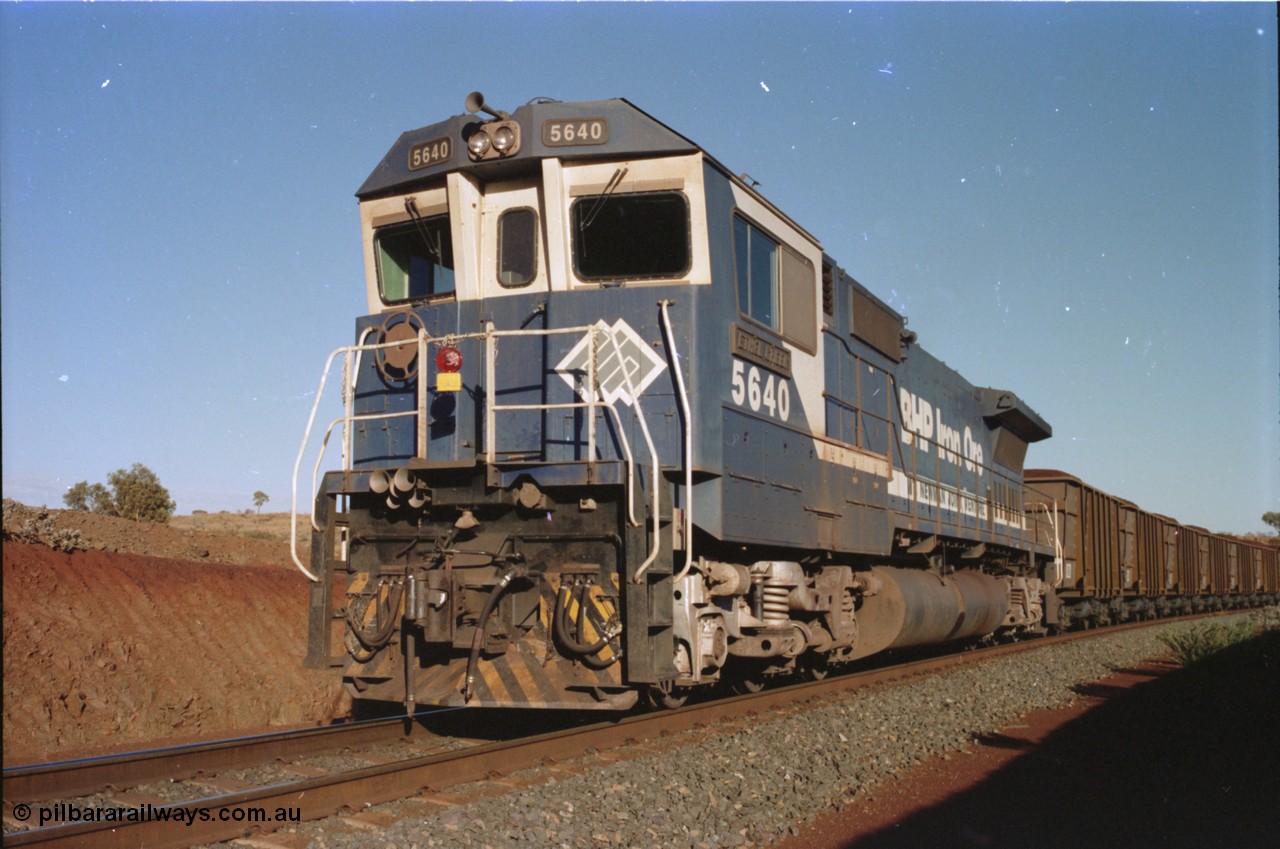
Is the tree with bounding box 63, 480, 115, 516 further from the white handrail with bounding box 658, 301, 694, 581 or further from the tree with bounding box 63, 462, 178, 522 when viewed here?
the white handrail with bounding box 658, 301, 694, 581

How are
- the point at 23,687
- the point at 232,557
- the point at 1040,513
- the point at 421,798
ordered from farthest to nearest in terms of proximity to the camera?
the point at 1040,513, the point at 232,557, the point at 23,687, the point at 421,798

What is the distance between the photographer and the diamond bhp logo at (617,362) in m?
7.24

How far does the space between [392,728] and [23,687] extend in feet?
15.8

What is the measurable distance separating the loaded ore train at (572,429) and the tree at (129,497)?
2039 cm

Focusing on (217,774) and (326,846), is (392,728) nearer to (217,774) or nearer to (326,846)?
(217,774)

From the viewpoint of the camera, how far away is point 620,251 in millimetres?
7484

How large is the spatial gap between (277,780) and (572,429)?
2821mm

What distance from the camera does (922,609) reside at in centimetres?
1142

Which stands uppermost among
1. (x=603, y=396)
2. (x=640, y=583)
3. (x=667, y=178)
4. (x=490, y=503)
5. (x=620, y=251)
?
(x=667, y=178)

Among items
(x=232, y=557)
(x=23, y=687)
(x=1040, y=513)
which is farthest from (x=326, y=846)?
(x=1040, y=513)

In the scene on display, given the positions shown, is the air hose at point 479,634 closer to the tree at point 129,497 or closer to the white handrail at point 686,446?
the white handrail at point 686,446

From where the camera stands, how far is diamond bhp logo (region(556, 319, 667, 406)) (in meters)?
7.24

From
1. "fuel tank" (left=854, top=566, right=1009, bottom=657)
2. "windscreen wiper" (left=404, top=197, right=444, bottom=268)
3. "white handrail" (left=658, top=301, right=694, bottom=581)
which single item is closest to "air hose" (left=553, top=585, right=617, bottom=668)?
"white handrail" (left=658, top=301, right=694, bottom=581)

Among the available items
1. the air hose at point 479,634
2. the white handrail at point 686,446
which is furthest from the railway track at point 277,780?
the white handrail at point 686,446
